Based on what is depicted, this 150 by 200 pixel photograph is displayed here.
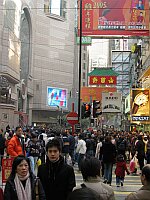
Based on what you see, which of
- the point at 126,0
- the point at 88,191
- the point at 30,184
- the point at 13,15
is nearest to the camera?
the point at 88,191

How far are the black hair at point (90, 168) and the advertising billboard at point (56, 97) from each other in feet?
242

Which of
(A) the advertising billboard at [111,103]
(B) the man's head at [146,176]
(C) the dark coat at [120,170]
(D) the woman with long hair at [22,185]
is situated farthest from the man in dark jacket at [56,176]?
(A) the advertising billboard at [111,103]

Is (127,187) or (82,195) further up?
(82,195)

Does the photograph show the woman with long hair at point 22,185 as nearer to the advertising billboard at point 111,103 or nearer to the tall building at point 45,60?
the advertising billboard at point 111,103

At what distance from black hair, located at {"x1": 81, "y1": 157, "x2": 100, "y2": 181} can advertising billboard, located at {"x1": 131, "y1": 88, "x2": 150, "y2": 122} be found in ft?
70.6

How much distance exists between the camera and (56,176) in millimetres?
4336

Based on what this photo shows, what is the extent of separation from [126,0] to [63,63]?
61074 millimetres

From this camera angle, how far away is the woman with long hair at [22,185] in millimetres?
3709

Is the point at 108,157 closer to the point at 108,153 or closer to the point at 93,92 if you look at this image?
the point at 108,153

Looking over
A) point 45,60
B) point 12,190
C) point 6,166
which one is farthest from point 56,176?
point 45,60

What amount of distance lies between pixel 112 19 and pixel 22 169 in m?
19.8

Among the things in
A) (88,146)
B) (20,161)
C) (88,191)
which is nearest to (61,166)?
(20,161)

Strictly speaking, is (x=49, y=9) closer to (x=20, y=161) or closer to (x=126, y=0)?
(x=126, y=0)

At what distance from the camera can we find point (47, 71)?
261 ft
